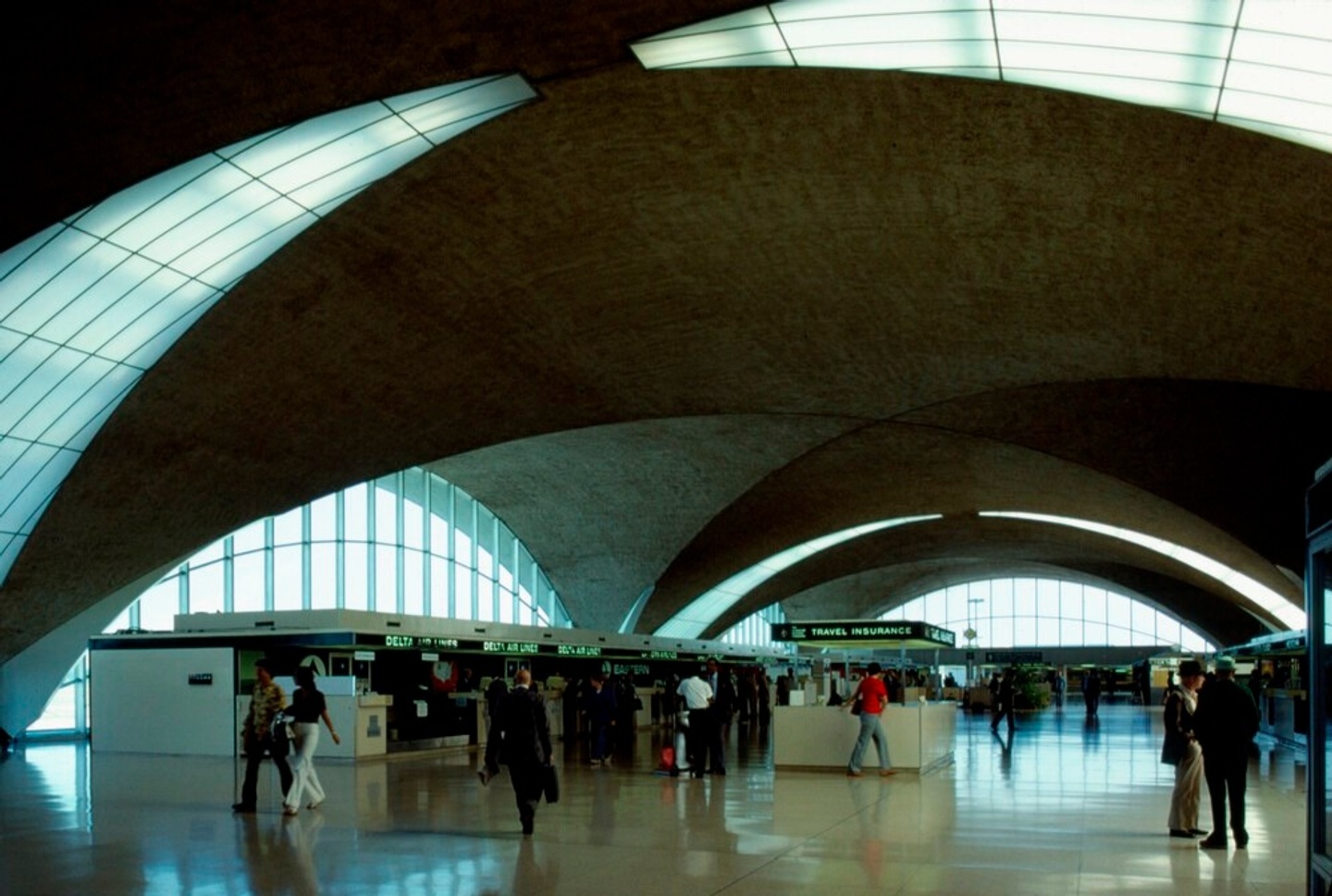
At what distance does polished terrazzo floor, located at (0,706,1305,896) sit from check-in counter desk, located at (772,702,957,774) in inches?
21.2

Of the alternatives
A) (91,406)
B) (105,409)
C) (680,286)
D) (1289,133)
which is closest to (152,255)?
(91,406)

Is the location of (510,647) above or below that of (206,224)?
below

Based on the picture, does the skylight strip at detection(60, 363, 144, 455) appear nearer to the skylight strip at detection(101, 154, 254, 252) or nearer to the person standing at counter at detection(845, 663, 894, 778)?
the skylight strip at detection(101, 154, 254, 252)

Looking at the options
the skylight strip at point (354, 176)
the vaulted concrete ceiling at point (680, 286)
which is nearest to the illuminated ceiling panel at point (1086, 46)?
the vaulted concrete ceiling at point (680, 286)

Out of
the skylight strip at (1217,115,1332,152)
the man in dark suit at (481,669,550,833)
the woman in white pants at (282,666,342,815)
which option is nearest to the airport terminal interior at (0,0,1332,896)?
the skylight strip at (1217,115,1332,152)

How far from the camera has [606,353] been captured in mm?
28750

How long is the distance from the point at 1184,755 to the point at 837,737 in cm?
811

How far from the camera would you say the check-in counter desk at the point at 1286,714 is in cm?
2762

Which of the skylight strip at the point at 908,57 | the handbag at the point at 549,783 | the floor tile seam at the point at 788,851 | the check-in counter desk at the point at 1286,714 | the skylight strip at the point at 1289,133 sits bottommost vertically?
the check-in counter desk at the point at 1286,714

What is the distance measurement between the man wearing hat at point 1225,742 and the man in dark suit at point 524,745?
19.0 feet

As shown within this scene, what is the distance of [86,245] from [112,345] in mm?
3674

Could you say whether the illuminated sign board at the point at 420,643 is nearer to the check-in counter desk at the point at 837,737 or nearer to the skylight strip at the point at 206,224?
the skylight strip at the point at 206,224

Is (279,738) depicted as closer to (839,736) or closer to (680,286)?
(839,736)

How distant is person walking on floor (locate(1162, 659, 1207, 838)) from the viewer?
12773 millimetres
